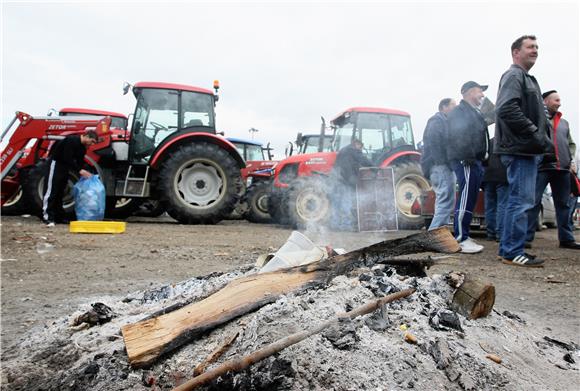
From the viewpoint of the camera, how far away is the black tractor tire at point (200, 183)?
25.8ft

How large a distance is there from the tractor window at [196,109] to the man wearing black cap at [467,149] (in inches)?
208

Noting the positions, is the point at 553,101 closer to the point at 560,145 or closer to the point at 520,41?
the point at 560,145

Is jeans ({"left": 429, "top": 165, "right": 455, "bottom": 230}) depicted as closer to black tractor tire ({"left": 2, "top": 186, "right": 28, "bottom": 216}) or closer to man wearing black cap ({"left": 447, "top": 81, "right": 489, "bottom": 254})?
man wearing black cap ({"left": 447, "top": 81, "right": 489, "bottom": 254})

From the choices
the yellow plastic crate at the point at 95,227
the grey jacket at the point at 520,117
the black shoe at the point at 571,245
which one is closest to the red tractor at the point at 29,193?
the yellow plastic crate at the point at 95,227

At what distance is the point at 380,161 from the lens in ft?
28.1

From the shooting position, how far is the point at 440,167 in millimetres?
4793

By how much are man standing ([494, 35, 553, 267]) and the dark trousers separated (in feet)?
20.7

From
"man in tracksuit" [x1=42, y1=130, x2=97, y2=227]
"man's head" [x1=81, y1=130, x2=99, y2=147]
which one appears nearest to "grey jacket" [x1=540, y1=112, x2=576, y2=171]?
"man's head" [x1=81, y1=130, x2=99, y2=147]

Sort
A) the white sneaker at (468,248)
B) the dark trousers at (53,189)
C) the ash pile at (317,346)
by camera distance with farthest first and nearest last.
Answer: the dark trousers at (53,189) → the white sneaker at (468,248) → the ash pile at (317,346)

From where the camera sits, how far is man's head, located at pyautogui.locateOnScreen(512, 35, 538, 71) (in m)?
3.87

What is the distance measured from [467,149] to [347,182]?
3.59 metres

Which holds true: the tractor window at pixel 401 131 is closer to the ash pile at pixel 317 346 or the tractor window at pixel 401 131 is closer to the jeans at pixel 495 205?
the jeans at pixel 495 205

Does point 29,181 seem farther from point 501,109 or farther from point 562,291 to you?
point 562,291

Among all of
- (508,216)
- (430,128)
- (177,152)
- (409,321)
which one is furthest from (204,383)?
(177,152)
